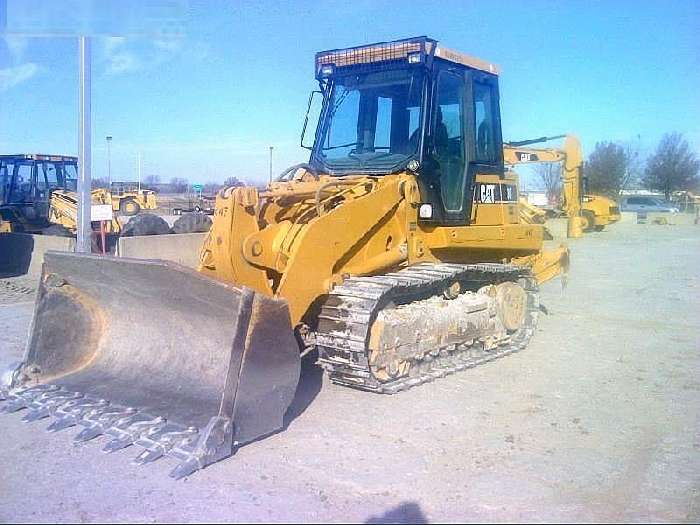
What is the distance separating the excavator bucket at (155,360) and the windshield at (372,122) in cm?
271

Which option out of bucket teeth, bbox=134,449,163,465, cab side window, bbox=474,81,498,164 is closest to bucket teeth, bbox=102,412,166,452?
bucket teeth, bbox=134,449,163,465

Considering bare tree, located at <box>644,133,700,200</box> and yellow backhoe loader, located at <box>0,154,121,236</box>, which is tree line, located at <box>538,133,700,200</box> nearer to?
bare tree, located at <box>644,133,700,200</box>

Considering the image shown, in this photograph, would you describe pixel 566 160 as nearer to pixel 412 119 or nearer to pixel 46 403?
pixel 412 119

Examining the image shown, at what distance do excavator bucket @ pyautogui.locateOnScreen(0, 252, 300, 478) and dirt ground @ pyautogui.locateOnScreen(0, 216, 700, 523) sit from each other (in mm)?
187

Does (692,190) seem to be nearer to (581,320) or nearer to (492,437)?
(581,320)

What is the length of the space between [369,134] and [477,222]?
1.61m

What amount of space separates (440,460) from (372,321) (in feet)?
5.56

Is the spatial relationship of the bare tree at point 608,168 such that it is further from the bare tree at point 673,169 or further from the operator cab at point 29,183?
the operator cab at point 29,183

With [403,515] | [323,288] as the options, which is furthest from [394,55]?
[403,515]

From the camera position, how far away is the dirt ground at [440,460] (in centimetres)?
411

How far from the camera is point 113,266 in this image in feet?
18.7

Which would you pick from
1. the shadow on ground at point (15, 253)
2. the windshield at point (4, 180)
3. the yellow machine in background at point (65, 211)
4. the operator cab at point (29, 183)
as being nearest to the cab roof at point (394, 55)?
the shadow on ground at point (15, 253)

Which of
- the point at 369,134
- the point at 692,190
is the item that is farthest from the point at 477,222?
the point at 692,190

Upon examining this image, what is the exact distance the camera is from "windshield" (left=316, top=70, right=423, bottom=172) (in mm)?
7328
